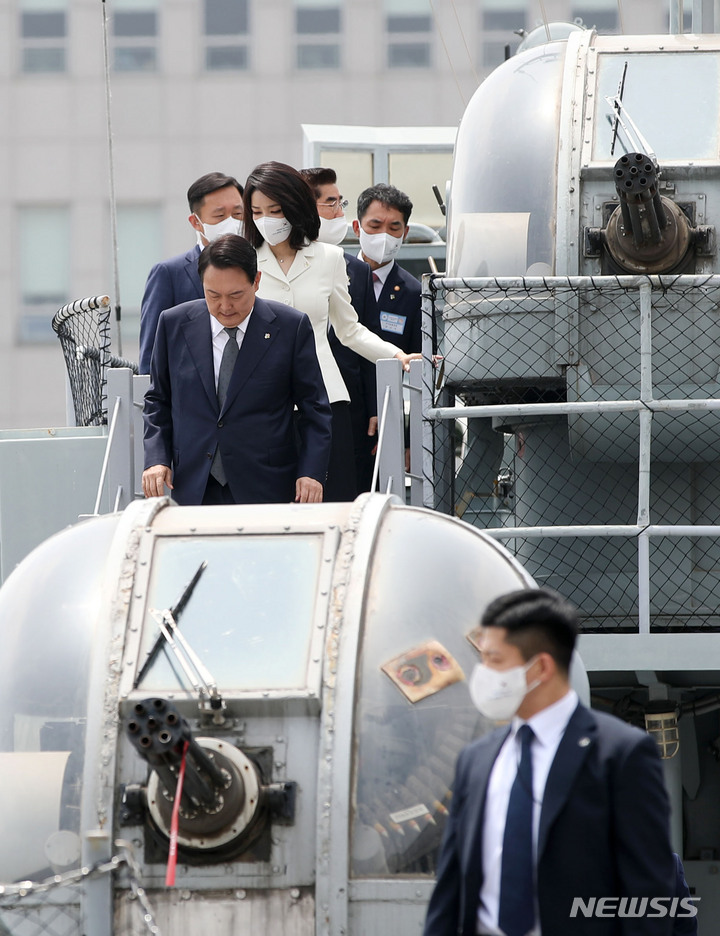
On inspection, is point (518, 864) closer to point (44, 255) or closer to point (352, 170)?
point (352, 170)

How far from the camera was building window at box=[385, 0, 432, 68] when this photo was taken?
92.9 ft

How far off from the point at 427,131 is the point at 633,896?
10547mm

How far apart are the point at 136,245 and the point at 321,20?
5381 millimetres

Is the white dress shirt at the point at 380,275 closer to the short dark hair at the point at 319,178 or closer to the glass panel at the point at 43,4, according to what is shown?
the short dark hair at the point at 319,178

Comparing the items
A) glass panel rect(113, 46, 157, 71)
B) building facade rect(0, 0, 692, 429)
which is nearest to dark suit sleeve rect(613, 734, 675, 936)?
building facade rect(0, 0, 692, 429)

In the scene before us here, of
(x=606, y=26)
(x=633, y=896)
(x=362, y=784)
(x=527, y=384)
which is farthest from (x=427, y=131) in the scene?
(x=606, y=26)

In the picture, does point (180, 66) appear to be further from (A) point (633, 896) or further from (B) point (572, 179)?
(A) point (633, 896)

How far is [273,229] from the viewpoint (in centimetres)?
671

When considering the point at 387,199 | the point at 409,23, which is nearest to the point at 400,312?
the point at 387,199

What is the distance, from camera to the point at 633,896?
3664mm

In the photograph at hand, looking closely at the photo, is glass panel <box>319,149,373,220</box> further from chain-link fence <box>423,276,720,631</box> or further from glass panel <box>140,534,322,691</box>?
glass panel <box>140,534,322,691</box>

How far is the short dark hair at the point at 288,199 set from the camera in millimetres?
6656

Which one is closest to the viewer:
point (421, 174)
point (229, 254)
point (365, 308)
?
point (229, 254)

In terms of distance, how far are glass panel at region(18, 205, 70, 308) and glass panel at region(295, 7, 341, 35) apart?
18.7 ft
